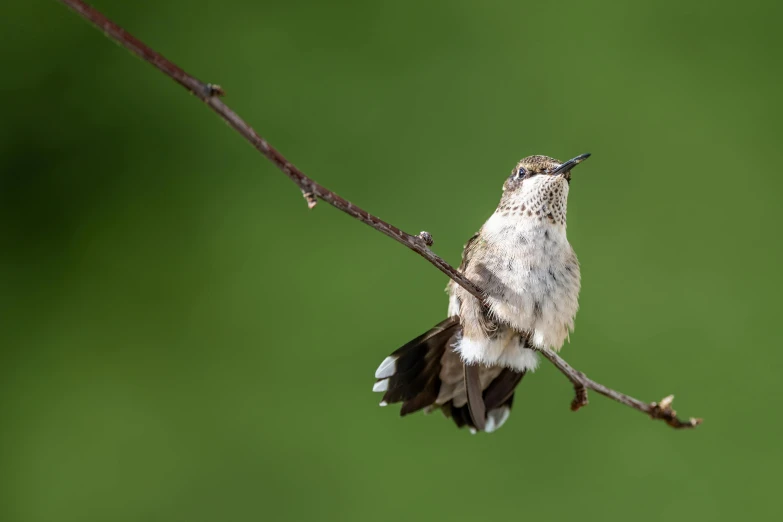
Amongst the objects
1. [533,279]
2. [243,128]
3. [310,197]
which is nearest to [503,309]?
[533,279]

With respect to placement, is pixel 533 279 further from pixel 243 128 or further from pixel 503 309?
pixel 243 128

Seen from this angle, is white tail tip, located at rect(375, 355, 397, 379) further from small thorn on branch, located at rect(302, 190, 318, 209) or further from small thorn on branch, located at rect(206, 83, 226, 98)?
small thorn on branch, located at rect(206, 83, 226, 98)

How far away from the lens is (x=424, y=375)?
1476 mm

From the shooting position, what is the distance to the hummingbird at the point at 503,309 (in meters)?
1.34

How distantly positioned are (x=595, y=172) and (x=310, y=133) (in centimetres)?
103

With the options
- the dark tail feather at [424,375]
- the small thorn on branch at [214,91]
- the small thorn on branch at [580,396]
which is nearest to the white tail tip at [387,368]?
the dark tail feather at [424,375]

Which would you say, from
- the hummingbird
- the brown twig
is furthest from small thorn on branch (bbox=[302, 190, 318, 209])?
the hummingbird

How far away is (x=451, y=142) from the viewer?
2807mm

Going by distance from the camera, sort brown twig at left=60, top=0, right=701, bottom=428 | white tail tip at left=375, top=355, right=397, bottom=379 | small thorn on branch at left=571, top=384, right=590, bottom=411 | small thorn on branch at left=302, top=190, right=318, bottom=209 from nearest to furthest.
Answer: brown twig at left=60, top=0, right=701, bottom=428 → small thorn on branch at left=302, top=190, right=318, bottom=209 → small thorn on branch at left=571, top=384, right=590, bottom=411 → white tail tip at left=375, top=355, right=397, bottom=379

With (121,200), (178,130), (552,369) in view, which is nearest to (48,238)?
(121,200)

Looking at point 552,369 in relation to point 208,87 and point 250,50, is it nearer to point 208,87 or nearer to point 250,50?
point 250,50

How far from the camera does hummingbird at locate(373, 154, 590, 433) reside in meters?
1.34

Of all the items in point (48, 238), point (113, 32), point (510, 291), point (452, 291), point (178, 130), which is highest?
point (178, 130)

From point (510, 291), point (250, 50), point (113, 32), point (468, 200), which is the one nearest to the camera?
point (113, 32)
